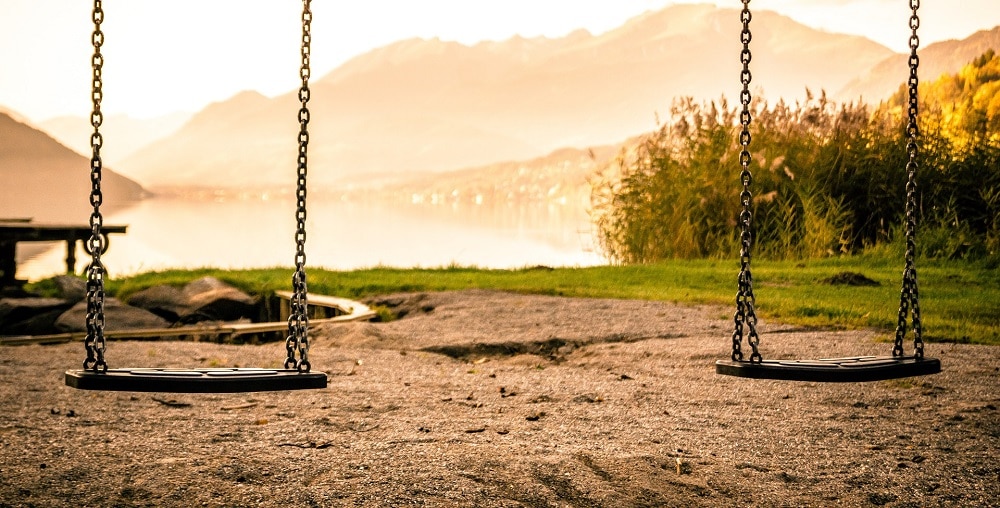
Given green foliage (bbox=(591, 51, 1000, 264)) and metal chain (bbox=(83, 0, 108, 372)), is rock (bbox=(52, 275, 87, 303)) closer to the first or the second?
green foliage (bbox=(591, 51, 1000, 264))

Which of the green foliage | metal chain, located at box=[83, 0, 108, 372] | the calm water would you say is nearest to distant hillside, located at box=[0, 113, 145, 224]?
the calm water

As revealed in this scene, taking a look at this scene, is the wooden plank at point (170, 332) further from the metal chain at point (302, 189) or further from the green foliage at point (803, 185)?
the green foliage at point (803, 185)

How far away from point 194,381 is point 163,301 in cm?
693

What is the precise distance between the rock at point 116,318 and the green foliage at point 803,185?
19.1 ft

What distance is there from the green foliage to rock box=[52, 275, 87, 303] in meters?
6.08

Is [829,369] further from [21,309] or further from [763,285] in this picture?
[21,309]

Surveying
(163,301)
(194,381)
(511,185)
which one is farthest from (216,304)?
(511,185)

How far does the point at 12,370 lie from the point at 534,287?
5.41 m

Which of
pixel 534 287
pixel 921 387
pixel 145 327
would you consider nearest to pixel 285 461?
pixel 921 387

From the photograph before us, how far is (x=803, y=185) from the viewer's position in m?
12.1

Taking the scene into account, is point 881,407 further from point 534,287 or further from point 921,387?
point 534,287

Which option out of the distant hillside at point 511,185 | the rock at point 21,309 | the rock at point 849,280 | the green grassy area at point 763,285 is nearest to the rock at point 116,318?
the rock at point 21,309

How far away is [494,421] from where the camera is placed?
16.1ft

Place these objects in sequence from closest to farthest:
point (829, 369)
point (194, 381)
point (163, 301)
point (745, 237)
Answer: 1. point (194, 381)
2. point (829, 369)
3. point (745, 237)
4. point (163, 301)
